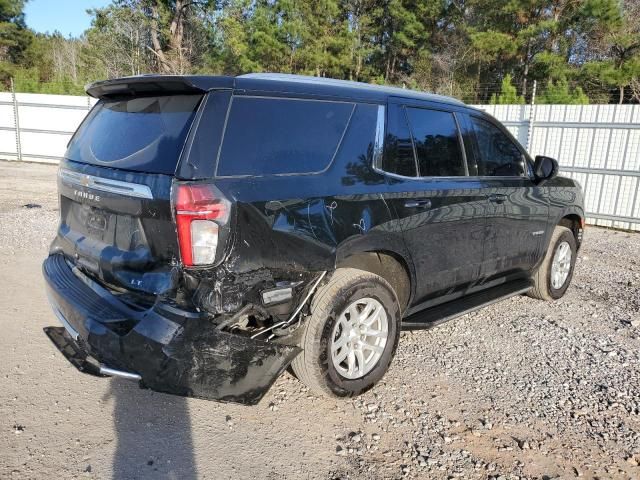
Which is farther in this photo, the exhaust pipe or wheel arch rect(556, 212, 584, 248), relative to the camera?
wheel arch rect(556, 212, 584, 248)

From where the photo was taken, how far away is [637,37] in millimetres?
22484

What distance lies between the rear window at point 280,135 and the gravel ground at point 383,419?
1.50 meters

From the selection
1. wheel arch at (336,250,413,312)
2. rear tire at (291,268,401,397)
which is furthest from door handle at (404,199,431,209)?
rear tire at (291,268,401,397)

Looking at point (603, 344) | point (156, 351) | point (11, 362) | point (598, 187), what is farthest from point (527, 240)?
point (598, 187)

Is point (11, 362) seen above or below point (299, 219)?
below

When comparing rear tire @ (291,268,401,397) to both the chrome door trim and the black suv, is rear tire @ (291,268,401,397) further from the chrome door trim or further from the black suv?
the chrome door trim

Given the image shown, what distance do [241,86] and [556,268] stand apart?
13.1 feet

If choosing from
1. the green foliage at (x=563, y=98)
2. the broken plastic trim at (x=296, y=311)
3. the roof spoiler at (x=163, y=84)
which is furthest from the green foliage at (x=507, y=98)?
the roof spoiler at (x=163, y=84)

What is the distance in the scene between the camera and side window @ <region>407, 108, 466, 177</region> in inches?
145

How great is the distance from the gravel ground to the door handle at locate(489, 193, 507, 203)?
3.80 feet

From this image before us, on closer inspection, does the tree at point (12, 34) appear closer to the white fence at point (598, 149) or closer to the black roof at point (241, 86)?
the white fence at point (598, 149)

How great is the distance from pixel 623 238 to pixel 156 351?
9.09 metres

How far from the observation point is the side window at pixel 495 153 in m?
4.26

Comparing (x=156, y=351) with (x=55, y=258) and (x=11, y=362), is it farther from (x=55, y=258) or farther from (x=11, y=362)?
(x=11, y=362)
